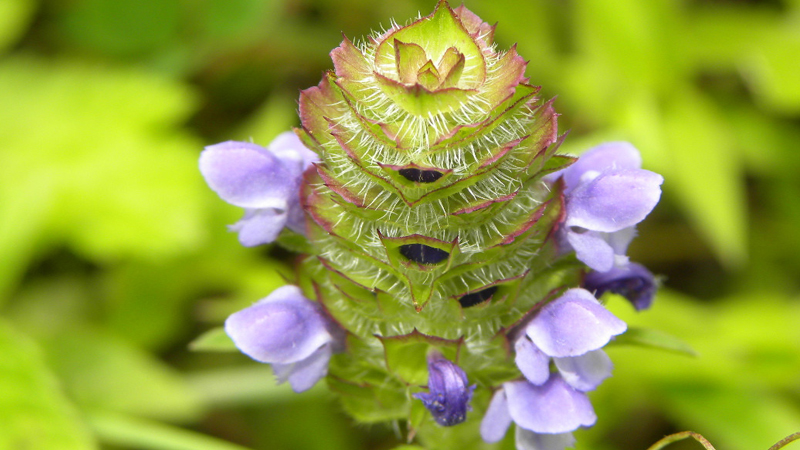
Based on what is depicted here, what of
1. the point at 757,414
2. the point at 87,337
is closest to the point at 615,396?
the point at 757,414

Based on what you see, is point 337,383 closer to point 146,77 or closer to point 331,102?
point 331,102

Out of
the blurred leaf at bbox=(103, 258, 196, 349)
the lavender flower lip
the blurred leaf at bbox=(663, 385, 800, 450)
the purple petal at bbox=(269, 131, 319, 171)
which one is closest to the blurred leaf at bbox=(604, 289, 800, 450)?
the blurred leaf at bbox=(663, 385, 800, 450)

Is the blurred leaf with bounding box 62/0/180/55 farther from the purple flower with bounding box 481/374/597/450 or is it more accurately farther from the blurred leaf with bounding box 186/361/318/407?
the purple flower with bounding box 481/374/597/450

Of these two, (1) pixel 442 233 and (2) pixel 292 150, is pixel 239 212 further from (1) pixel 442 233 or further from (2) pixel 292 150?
(1) pixel 442 233

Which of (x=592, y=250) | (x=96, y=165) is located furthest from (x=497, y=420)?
(x=96, y=165)

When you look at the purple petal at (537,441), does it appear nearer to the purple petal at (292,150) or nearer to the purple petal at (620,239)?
the purple petal at (620,239)

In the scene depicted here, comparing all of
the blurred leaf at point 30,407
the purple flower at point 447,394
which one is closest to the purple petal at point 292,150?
the purple flower at point 447,394
